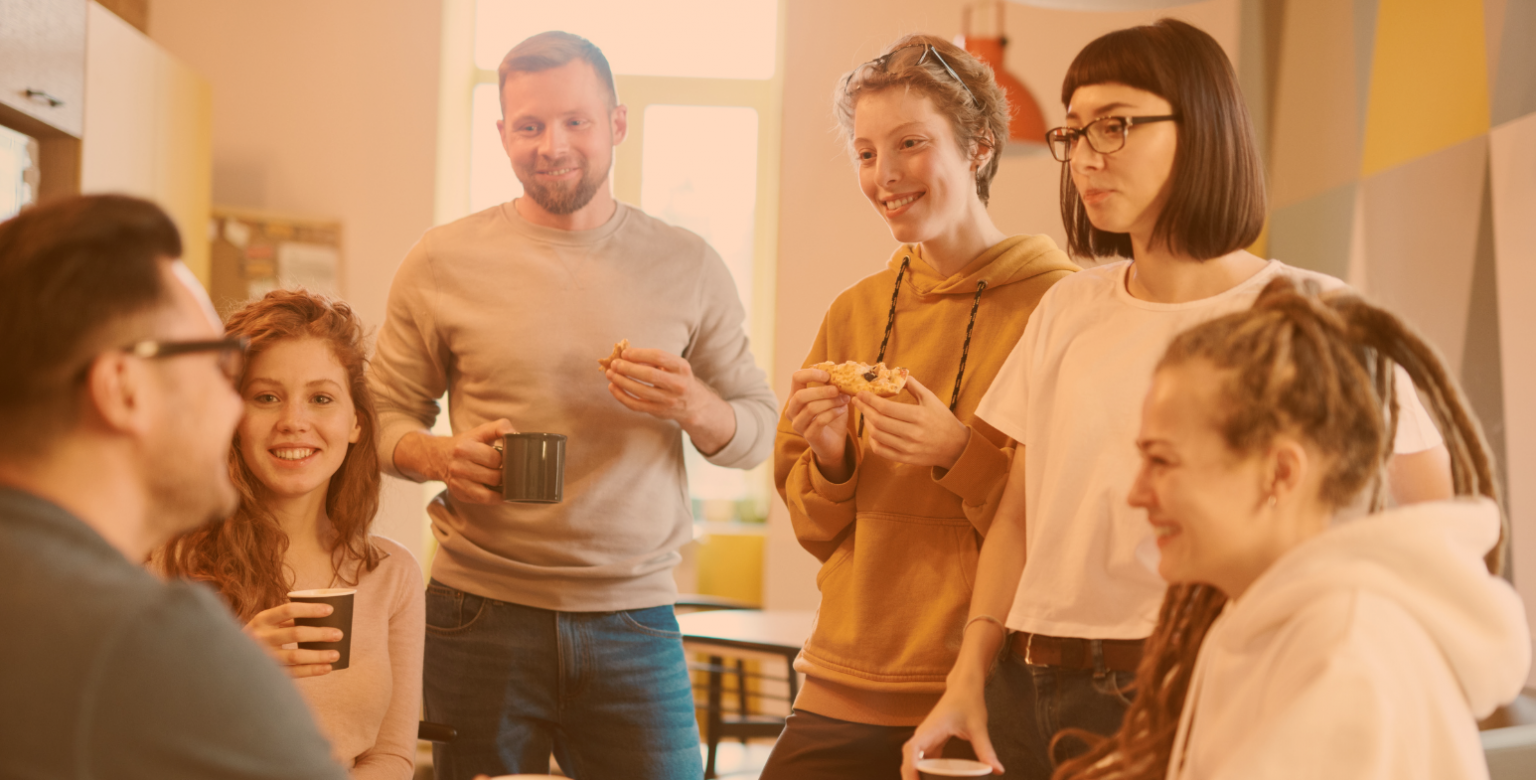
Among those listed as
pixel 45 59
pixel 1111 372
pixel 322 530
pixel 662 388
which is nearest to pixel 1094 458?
pixel 1111 372

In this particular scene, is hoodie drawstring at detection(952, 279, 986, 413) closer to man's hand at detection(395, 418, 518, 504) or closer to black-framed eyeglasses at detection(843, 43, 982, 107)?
black-framed eyeglasses at detection(843, 43, 982, 107)

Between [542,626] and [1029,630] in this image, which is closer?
[1029,630]

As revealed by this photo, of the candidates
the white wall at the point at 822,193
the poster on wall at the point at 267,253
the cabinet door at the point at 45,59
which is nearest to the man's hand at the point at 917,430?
the cabinet door at the point at 45,59

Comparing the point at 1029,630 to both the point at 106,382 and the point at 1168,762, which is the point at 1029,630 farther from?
the point at 106,382

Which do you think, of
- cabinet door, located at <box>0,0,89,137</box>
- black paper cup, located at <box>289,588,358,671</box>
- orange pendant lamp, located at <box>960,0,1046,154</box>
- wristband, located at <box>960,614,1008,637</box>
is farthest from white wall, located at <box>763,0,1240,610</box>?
black paper cup, located at <box>289,588,358,671</box>

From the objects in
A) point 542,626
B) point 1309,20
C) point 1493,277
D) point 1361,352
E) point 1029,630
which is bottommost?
point 542,626

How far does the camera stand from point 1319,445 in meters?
1.01

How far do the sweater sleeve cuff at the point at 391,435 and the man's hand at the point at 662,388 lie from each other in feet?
1.30

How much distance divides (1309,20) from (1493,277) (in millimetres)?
2011

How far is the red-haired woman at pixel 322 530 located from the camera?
1687 millimetres

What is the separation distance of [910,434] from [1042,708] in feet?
1.30

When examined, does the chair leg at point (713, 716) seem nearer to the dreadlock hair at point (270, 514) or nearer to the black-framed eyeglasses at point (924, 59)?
the dreadlock hair at point (270, 514)

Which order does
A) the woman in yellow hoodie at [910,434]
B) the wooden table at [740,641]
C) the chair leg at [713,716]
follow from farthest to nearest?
the chair leg at [713,716]
the wooden table at [740,641]
the woman in yellow hoodie at [910,434]

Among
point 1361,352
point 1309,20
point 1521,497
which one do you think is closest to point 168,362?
point 1361,352
